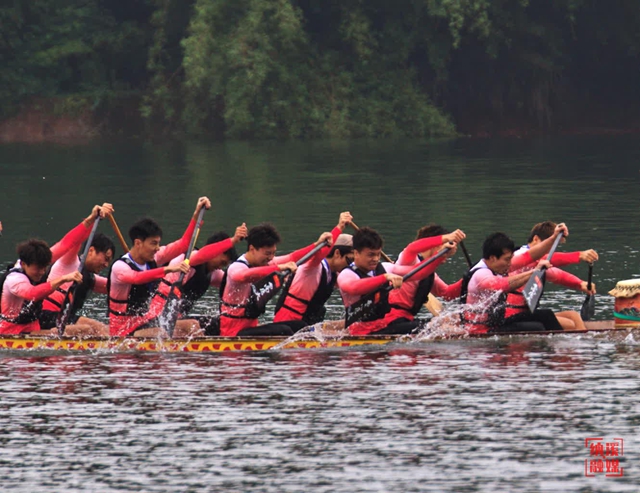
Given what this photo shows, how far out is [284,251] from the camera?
2575 centimetres

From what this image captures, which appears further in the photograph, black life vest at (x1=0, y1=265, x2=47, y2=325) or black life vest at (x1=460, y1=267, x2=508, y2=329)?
black life vest at (x1=460, y1=267, x2=508, y2=329)

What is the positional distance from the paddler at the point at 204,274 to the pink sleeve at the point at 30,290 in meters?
1.34

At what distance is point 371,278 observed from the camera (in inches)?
634

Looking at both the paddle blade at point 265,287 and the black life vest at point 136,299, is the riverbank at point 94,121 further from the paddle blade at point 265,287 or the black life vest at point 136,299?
the paddle blade at point 265,287

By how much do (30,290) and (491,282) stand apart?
4.67m

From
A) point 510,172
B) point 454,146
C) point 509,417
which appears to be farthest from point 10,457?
point 454,146

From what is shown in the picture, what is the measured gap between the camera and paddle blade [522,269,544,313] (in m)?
16.4

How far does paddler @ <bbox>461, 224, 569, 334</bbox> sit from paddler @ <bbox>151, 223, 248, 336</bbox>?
8.18 ft

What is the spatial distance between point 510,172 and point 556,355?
26.9 metres

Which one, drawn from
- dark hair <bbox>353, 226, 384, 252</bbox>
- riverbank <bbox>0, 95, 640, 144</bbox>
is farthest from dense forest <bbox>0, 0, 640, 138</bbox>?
dark hair <bbox>353, 226, 384, 252</bbox>

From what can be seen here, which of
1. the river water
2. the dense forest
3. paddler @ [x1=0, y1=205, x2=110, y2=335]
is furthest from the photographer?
the dense forest

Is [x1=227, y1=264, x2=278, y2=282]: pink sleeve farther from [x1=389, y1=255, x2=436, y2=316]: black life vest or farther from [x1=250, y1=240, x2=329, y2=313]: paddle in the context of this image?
[x1=389, y1=255, x2=436, y2=316]: black life vest

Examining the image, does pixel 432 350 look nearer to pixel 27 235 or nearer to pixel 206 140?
pixel 27 235

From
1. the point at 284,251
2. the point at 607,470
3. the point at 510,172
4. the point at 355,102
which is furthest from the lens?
the point at 355,102
